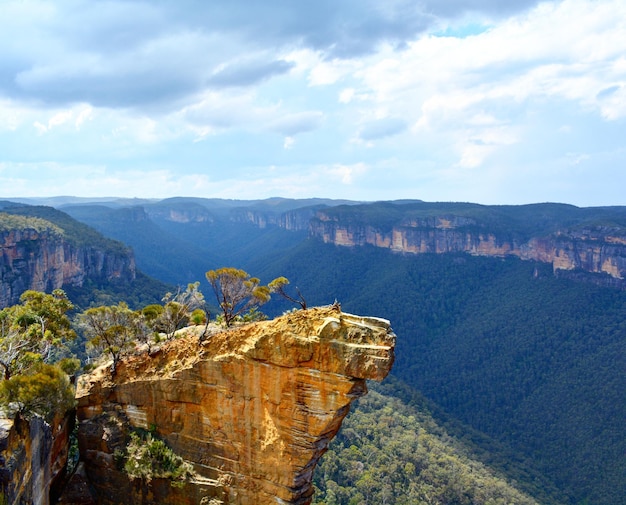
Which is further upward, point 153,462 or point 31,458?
point 31,458

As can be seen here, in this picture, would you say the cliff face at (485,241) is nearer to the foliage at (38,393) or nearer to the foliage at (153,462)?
the foliage at (153,462)

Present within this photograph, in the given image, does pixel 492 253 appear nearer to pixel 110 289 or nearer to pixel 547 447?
pixel 547 447

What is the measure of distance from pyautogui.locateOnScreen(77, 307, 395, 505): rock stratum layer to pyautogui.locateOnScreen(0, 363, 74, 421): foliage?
106 inches

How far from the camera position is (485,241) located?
424 feet

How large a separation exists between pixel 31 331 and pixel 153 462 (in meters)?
9.26

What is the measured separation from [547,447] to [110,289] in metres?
72.7

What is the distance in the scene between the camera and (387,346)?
731 inches

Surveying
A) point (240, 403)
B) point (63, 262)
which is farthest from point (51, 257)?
point (240, 403)

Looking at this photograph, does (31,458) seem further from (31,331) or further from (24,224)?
(24,224)

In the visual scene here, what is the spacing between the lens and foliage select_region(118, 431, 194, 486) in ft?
69.2

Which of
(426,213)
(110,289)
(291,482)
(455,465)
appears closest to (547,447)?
(455,465)

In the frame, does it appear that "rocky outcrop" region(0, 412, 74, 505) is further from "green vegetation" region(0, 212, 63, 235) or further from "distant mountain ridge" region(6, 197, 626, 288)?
"distant mountain ridge" region(6, 197, 626, 288)

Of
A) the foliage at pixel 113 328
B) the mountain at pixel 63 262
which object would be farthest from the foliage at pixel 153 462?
the mountain at pixel 63 262

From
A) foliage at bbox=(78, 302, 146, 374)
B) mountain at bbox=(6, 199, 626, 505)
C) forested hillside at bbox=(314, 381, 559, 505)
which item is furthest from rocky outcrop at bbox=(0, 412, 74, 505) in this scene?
mountain at bbox=(6, 199, 626, 505)
